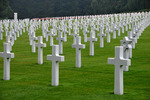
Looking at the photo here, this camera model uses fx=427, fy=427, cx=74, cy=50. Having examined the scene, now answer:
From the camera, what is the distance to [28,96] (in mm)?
8984

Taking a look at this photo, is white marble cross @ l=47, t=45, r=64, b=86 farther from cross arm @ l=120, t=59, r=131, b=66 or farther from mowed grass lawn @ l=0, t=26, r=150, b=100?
cross arm @ l=120, t=59, r=131, b=66

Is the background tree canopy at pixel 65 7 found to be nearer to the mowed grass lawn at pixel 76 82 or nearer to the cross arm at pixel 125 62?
the mowed grass lawn at pixel 76 82

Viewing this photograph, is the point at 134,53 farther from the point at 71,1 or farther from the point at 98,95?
the point at 71,1

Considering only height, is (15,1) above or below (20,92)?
above

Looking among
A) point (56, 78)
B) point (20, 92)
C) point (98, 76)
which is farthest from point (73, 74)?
point (20, 92)

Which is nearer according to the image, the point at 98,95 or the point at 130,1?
the point at 98,95

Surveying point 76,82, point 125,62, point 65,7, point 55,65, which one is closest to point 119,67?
point 125,62

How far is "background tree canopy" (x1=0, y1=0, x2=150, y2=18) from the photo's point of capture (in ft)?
255

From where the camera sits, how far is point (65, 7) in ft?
349

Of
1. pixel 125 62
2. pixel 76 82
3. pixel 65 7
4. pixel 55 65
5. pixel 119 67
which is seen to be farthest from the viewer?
pixel 65 7

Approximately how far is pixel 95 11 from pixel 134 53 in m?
72.5

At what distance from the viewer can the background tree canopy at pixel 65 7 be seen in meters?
77.7

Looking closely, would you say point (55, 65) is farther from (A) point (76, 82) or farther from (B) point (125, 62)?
(B) point (125, 62)

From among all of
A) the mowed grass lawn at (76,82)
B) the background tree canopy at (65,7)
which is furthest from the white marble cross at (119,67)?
the background tree canopy at (65,7)
